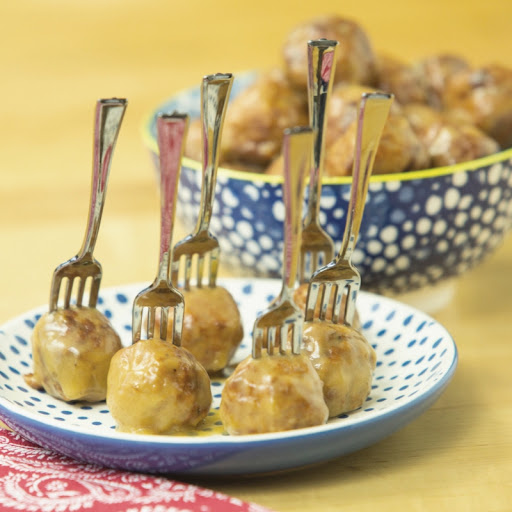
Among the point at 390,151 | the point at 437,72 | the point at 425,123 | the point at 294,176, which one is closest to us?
the point at 294,176

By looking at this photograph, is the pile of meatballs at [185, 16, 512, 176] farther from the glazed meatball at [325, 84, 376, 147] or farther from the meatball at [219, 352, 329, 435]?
the meatball at [219, 352, 329, 435]

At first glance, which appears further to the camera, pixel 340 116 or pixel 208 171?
pixel 340 116

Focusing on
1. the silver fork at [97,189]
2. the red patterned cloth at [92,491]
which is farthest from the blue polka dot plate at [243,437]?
the silver fork at [97,189]

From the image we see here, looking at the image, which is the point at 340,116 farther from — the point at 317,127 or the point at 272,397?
the point at 272,397

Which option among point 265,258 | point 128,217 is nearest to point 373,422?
point 265,258

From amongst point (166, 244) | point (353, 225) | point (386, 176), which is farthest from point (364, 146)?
point (386, 176)

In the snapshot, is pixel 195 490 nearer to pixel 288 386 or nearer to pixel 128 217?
pixel 288 386
